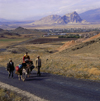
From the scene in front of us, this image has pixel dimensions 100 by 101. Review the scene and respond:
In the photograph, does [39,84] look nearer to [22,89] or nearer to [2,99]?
[22,89]

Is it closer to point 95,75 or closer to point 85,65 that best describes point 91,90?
point 95,75

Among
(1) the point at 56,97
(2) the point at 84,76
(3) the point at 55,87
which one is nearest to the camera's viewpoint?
(1) the point at 56,97

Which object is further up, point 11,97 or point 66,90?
point 66,90

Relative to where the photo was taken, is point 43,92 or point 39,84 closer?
point 43,92

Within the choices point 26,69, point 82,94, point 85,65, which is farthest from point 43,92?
point 85,65

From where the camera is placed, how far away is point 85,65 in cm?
1497

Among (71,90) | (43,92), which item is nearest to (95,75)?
(71,90)

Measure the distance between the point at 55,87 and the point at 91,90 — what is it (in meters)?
2.18

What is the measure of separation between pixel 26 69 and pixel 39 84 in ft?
6.40

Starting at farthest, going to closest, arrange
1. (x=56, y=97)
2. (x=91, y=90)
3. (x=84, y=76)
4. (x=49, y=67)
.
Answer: (x=49, y=67)
(x=84, y=76)
(x=91, y=90)
(x=56, y=97)

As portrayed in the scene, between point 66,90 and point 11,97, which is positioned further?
point 66,90

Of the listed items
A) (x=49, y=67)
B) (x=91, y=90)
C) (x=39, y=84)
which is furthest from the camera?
(x=49, y=67)

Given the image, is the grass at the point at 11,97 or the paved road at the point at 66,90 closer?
the paved road at the point at 66,90

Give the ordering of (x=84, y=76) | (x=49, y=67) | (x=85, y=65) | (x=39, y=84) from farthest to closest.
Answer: (x=49, y=67) < (x=85, y=65) < (x=84, y=76) < (x=39, y=84)
